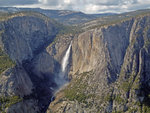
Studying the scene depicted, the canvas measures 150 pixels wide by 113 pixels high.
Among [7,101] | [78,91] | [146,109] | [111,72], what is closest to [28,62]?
[78,91]

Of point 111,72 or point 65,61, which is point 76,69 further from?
point 111,72

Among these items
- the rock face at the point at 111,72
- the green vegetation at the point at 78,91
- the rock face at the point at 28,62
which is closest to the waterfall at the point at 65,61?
the rock face at the point at 111,72

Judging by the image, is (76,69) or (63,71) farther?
(63,71)

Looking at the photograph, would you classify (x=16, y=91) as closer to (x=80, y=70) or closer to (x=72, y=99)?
(x=72, y=99)

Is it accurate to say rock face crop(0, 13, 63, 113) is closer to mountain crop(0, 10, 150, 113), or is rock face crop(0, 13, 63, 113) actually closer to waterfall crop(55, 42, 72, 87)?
mountain crop(0, 10, 150, 113)

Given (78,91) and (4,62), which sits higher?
(4,62)

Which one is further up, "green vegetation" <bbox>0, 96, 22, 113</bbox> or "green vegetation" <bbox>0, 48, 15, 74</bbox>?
"green vegetation" <bbox>0, 48, 15, 74</bbox>

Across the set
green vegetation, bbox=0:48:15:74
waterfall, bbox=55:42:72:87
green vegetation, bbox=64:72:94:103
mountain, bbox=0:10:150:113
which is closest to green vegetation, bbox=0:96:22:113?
mountain, bbox=0:10:150:113

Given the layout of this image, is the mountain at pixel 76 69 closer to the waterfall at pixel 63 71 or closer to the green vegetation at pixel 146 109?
the waterfall at pixel 63 71
